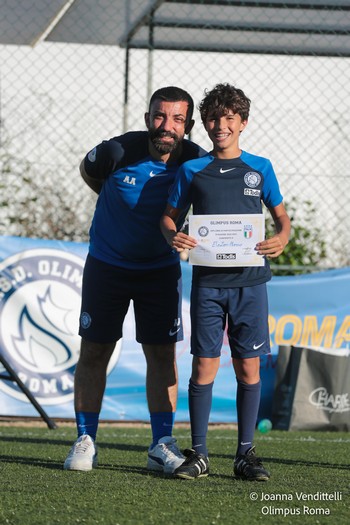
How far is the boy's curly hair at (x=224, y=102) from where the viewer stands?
3.98 m

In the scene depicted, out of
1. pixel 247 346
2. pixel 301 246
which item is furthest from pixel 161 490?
pixel 301 246

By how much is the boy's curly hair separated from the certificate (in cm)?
45

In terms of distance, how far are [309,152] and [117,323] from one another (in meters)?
5.05

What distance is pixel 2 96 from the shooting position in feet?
26.0

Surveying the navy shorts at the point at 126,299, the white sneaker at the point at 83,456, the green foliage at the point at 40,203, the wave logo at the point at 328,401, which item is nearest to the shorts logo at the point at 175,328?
the navy shorts at the point at 126,299

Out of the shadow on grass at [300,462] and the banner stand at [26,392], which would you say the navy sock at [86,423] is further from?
the banner stand at [26,392]

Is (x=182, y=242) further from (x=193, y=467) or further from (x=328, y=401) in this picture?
(x=328, y=401)

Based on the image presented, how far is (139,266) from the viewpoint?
425 cm

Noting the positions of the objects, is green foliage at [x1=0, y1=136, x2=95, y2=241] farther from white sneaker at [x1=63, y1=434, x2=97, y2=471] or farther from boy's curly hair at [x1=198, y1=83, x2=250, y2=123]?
boy's curly hair at [x1=198, y1=83, x2=250, y2=123]

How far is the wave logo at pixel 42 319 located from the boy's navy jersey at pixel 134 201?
2.31 m

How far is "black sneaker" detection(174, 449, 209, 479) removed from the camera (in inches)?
149

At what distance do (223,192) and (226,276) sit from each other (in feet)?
1.12

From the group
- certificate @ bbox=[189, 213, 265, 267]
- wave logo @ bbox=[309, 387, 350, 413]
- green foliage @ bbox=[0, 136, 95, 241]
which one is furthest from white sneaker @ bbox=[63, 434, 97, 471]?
green foliage @ bbox=[0, 136, 95, 241]

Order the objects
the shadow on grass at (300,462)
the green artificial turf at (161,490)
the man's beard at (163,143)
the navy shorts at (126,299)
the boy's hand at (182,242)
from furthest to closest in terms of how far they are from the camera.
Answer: the shadow on grass at (300,462) < the navy shorts at (126,299) < the man's beard at (163,143) < the boy's hand at (182,242) < the green artificial turf at (161,490)
